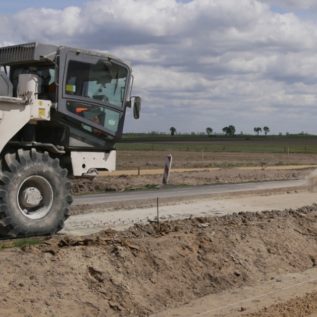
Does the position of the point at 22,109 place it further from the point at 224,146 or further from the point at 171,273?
the point at 224,146

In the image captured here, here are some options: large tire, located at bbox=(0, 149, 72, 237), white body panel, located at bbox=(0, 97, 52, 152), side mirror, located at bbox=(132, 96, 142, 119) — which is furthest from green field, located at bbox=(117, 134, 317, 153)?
white body panel, located at bbox=(0, 97, 52, 152)

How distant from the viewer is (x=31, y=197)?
1112 centimetres

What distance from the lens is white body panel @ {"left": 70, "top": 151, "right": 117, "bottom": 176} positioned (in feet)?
39.8

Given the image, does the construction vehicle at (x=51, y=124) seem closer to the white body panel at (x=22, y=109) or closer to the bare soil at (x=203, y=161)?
the white body panel at (x=22, y=109)

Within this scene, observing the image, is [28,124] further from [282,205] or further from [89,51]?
[282,205]

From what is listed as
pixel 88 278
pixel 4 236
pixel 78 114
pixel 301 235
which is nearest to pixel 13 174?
pixel 4 236

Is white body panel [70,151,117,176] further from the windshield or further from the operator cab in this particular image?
the windshield

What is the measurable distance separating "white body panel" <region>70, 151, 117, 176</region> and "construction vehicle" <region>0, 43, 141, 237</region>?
2 cm

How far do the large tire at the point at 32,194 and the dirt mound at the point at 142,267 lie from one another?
138 cm

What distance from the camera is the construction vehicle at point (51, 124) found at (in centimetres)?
1075

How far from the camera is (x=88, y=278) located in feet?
24.9

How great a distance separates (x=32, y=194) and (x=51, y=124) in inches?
56.6

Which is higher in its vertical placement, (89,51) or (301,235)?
(89,51)

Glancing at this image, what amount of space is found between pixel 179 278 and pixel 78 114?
15.2 ft
